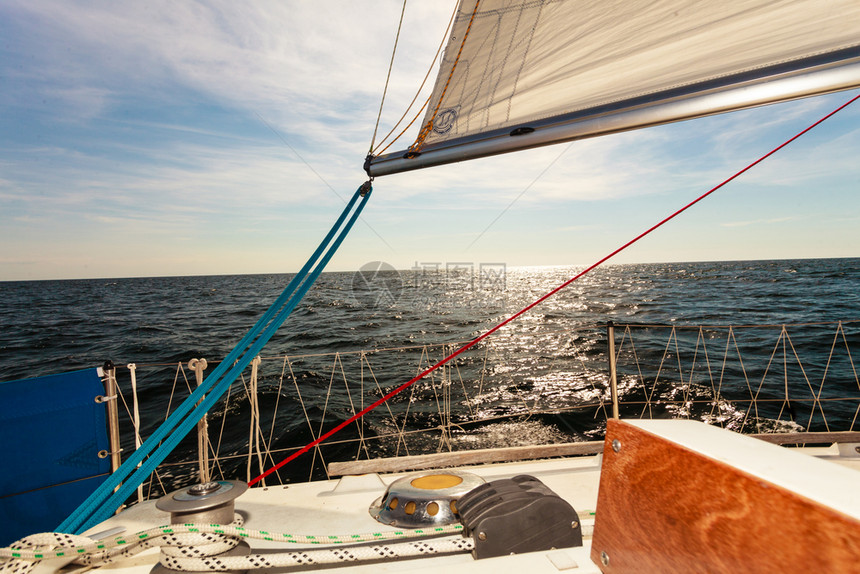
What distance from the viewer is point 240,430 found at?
9156 mm

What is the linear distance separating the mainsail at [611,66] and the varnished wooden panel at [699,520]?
1.83 metres

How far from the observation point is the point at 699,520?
90 cm

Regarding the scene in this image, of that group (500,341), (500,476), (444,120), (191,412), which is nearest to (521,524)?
(500,476)

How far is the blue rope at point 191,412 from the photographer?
189 centimetres

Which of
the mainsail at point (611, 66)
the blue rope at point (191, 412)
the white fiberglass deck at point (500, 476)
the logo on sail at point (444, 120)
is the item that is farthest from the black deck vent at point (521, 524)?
the logo on sail at point (444, 120)

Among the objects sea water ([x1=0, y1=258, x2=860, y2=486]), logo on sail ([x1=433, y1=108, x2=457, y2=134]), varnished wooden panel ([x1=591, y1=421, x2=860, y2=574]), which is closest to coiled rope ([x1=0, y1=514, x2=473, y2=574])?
varnished wooden panel ([x1=591, y1=421, x2=860, y2=574])

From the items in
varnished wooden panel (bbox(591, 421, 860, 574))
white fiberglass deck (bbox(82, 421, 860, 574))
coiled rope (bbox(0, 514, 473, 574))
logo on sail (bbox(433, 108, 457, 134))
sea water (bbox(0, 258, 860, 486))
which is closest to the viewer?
varnished wooden panel (bbox(591, 421, 860, 574))

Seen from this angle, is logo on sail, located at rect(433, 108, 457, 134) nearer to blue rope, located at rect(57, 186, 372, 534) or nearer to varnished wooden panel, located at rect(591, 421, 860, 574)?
blue rope, located at rect(57, 186, 372, 534)

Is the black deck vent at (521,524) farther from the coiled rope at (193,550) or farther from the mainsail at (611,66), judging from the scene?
the mainsail at (611,66)

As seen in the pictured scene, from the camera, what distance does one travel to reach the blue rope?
6.22 feet

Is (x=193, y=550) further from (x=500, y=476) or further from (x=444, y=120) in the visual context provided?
(x=444, y=120)

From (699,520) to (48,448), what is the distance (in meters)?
3.75

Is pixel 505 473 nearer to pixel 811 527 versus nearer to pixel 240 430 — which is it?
pixel 811 527

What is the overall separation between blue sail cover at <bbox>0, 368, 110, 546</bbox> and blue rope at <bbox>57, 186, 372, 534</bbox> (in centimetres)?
91
